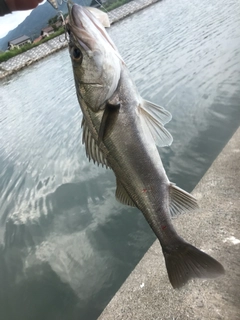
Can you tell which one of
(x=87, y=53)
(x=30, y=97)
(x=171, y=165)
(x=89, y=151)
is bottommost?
(x=30, y=97)

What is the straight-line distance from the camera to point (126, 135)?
190cm

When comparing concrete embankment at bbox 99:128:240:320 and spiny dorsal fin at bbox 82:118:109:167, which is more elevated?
spiny dorsal fin at bbox 82:118:109:167

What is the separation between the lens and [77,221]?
6562 mm

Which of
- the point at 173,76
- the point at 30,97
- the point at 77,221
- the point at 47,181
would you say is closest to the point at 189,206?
the point at 77,221

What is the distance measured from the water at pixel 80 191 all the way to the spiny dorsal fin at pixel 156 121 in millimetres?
3476

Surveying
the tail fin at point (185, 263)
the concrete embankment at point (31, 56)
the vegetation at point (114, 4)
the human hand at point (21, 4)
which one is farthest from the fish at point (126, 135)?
the vegetation at point (114, 4)

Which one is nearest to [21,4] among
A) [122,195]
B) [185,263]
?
[122,195]

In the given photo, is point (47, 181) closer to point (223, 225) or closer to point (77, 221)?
point (77, 221)

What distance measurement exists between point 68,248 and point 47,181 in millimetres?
2666

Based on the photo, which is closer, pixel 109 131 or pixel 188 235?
pixel 109 131

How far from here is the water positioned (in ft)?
17.1

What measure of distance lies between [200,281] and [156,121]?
2.15m

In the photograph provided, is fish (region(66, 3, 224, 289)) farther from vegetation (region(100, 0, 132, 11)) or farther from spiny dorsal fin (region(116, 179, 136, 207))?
vegetation (region(100, 0, 132, 11))

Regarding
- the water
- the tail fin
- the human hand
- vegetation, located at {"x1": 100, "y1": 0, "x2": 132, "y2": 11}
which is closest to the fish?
the tail fin
